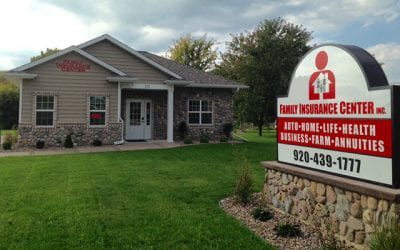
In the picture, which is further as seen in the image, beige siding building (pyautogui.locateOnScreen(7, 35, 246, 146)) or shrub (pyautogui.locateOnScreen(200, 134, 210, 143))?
shrub (pyautogui.locateOnScreen(200, 134, 210, 143))

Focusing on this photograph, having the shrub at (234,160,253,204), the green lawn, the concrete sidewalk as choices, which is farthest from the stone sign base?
the concrete sidewalk

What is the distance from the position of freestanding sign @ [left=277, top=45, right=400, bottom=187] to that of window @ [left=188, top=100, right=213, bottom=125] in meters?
14.3

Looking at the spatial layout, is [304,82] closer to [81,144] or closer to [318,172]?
[318,172]

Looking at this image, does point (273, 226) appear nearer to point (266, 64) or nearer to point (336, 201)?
point (336, 201)

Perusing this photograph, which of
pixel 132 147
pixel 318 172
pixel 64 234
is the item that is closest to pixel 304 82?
pixel 318 172

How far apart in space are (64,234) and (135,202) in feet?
5.92

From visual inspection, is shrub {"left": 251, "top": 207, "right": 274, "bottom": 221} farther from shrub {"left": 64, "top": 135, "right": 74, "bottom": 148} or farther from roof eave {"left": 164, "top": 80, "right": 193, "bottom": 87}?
roof eave {"left": 164, "top": 80, "right": 193, "bottom": 87}

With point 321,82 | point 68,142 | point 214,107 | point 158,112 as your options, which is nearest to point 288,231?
point 321,82

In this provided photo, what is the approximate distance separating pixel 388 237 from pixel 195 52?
4686 centimetres

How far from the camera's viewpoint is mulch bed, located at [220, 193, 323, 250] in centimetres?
451

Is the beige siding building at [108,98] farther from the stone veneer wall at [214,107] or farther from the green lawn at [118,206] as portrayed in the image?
the green lawn at [118,206]

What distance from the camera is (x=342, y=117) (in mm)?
4727

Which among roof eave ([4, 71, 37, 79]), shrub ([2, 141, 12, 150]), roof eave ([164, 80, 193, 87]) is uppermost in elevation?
roof eave ([164, 80, 193, 87])

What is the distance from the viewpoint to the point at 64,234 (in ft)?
15.8
